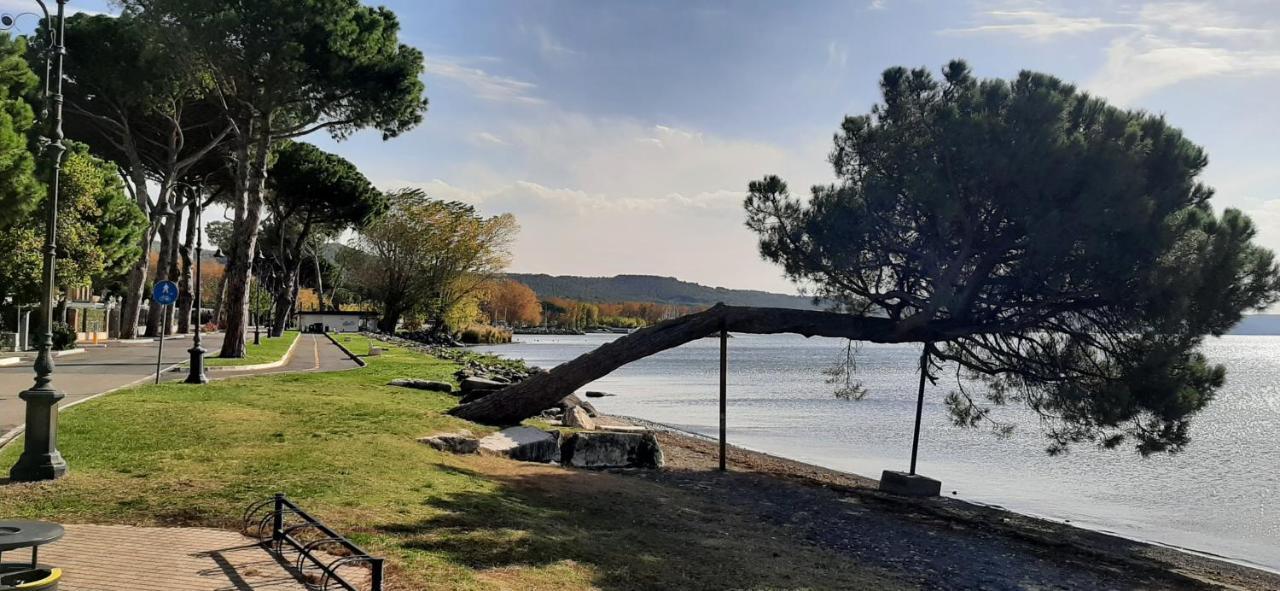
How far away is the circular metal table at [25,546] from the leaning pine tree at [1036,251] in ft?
38.5

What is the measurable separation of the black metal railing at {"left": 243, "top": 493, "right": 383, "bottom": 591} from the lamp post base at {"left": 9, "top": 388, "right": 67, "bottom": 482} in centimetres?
265

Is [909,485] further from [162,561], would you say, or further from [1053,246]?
[162,561]

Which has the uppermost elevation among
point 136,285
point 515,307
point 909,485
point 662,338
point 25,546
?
point 515,307

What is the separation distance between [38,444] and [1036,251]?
13739 mm

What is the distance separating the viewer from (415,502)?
9.17 m

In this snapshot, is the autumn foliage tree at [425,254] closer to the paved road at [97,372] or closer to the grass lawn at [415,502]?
the paved road at [97,372]

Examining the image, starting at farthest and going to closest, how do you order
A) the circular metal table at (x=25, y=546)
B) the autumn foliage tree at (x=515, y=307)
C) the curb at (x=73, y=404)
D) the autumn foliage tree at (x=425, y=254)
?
the autumn foliage tree at (x=515, y=307)
the autumn foliage tree at (x=425, y=254)
the curb at (x=73, y=404)
the circular metal table at (x=25, y=546)

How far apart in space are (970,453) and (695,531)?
17362mm

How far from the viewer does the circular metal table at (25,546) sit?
4.67 meters

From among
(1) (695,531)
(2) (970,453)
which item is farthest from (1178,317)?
(2) (970,453)

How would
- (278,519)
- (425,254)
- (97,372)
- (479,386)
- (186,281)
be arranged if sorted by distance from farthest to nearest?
(425,254) < (186,281) < (97,372) < (479,386) < (278,519)

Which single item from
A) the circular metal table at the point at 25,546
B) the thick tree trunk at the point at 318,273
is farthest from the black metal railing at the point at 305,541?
the thick tree trunk at the point at 318,273

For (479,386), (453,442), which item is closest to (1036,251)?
(453,442)

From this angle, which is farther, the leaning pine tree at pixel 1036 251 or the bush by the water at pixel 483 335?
the bush by the water at pixel 483 335
